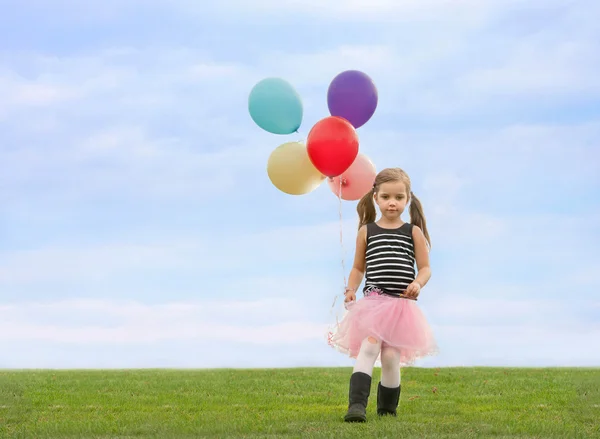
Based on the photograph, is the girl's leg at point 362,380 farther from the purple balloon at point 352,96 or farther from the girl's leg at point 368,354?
the purple balloon at point 352,96

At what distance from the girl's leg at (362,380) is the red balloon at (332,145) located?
1964mm

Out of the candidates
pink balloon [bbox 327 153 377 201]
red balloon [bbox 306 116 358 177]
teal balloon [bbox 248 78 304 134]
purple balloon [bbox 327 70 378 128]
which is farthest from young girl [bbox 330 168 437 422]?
teal balloon [bbox 248 78 304 134]

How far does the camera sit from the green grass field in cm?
622

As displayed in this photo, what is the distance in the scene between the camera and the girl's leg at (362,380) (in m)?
6.32

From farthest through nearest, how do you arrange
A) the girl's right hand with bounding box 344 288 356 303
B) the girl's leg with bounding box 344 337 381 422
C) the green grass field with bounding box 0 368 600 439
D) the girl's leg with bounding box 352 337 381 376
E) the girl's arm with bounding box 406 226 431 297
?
the girl's right hand with bounding box 344 288 356 303 < the girl's arm with bounding box 406 226 431 297 < the girl's leg with bounding box 352 337 381 376 < the girl's leg with bounding box 344 337 381 422 < the green grass field with bounding box 0 368 600 439

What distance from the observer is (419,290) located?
21.4 ft

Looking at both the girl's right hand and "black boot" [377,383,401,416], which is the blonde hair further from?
"black boot" [377,383,401,416]

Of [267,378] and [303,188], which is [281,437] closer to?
[303,188]

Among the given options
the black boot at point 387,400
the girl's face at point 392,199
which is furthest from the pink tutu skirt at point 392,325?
the girl's face at point 392,199

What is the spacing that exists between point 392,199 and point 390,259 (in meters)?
0.55

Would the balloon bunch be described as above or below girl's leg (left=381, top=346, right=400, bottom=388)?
above

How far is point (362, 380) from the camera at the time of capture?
6.33m

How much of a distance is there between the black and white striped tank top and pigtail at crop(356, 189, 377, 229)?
279 mm

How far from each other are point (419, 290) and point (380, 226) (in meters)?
0.69
